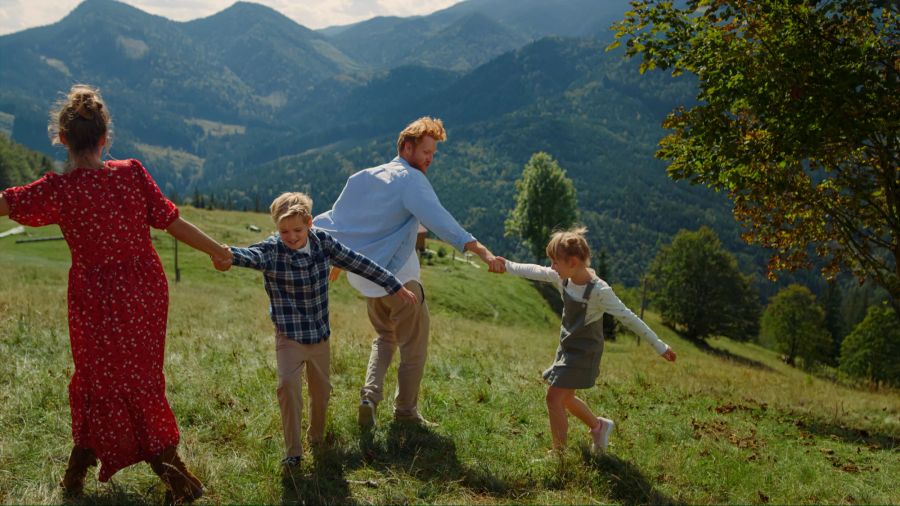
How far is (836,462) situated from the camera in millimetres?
7148

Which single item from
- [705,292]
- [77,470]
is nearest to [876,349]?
[705,292]

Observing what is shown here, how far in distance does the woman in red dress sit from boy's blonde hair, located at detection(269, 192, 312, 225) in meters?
0.97

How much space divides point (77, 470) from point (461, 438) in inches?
137

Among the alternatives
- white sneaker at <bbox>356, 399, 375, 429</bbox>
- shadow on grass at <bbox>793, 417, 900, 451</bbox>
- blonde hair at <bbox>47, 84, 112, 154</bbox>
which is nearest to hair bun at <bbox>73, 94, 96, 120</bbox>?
blonde hair at <bbox>47, 84, 112, 154</bbox>

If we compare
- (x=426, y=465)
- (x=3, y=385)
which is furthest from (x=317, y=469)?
(x=3, y=385)

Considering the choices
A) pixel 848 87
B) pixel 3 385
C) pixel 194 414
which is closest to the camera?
pixel 194 414

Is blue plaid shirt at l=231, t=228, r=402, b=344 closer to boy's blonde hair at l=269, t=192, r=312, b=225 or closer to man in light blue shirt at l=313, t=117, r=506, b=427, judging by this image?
boy's blonde hair at l=269, t=192, r=312, b=225

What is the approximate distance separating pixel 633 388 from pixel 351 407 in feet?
15.8

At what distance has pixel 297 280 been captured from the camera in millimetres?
5414

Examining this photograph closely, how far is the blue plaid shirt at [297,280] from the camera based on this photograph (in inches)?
210

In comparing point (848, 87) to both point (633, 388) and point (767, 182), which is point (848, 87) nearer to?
point (767, 182)

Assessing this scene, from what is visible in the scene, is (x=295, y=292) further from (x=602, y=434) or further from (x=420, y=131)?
(x=602, y=434)

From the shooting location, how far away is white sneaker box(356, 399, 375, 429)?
661 cm

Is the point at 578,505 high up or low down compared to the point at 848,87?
down
